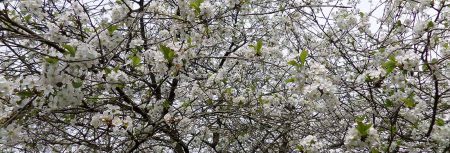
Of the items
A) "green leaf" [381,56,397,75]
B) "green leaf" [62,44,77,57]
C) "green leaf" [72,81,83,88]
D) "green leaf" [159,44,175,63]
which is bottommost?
"green leaf" [72,81,83,88]

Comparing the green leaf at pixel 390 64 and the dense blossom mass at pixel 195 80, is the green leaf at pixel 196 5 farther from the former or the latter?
the green leaf at pixel 390 64

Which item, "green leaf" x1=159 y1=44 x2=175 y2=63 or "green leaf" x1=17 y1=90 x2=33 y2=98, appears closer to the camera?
"green leaf" x1=17 y1=90 x2=33 y2=98

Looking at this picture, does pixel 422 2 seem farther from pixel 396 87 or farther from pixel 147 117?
pixel 147 117

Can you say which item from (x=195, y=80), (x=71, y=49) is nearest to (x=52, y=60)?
(x=71, y=49)

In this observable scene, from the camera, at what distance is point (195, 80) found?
15.0ft

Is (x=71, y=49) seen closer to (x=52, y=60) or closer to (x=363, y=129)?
(x=52, y=60)

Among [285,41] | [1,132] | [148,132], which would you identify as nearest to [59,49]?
[1,132]

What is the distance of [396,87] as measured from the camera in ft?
10.0

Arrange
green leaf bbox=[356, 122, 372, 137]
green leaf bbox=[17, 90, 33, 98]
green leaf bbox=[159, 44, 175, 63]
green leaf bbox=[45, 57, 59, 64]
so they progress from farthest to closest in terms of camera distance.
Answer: green leaf bbox=[159, 44, 175, 63], green leaf bbox=[356, 122, 372, 137], green leaf bbox=[17, 90, 33, 98], green leaf bbox=[45, 57, 59, 64]

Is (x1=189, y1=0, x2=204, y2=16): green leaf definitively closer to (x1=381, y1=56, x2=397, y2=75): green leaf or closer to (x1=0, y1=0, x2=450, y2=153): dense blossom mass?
(x1=0, y1=0, x2=450, y2=153): dense blossom mass

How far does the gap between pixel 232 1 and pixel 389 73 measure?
1.89 meters

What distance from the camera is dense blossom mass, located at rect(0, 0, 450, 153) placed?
2309 mm

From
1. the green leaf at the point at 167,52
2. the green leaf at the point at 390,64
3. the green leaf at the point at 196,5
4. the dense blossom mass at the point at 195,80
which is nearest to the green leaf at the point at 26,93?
the dense blossom mass at the point at 195,80

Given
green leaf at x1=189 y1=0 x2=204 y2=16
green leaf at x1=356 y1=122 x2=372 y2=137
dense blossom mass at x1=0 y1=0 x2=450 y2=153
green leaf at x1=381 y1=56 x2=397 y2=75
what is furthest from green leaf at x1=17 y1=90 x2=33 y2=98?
green leaf at x1=381 y1=56 x2=397 y2=75
